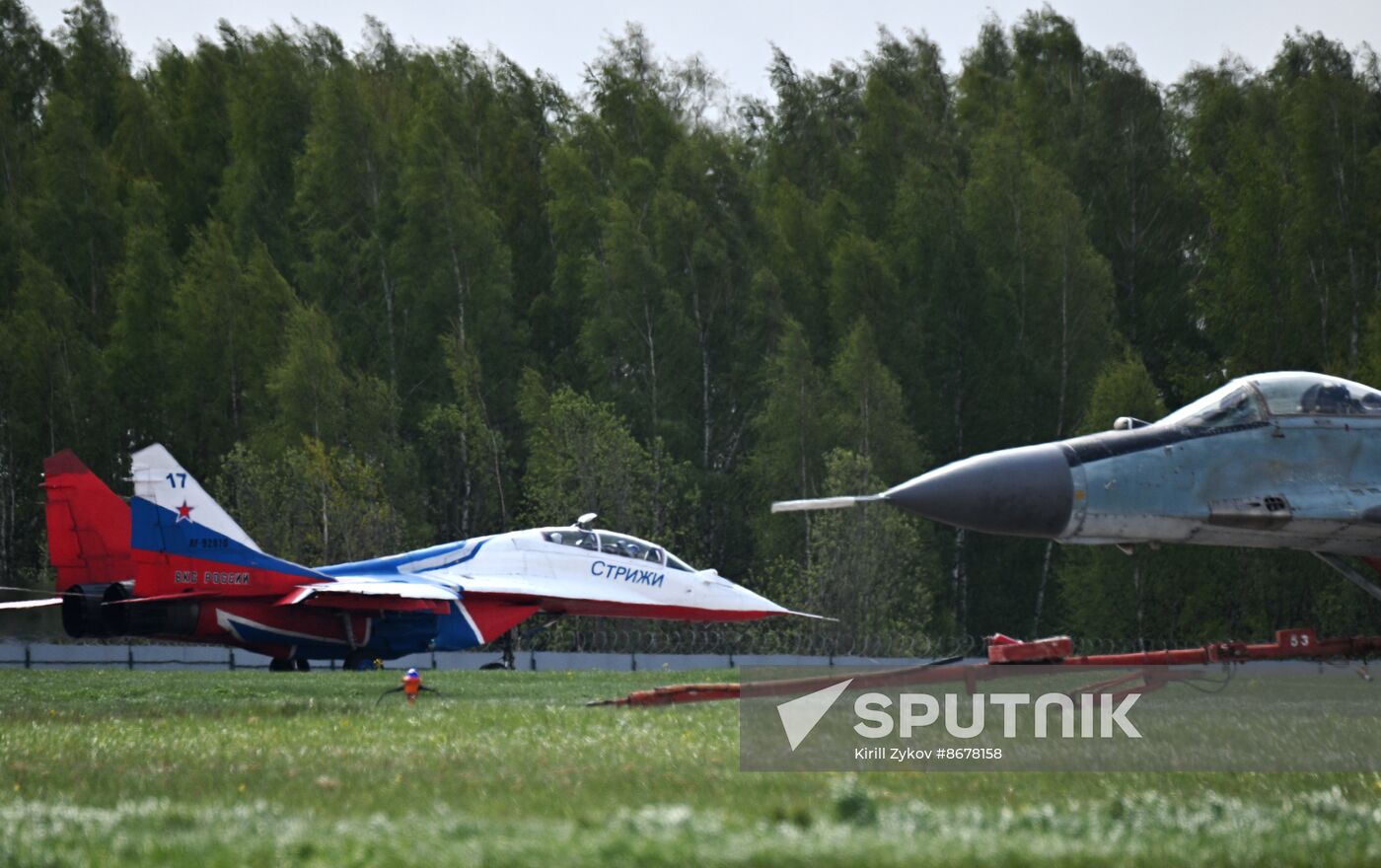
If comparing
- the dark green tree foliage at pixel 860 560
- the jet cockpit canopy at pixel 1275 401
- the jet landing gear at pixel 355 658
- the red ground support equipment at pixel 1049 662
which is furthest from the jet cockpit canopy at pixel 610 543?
the jet cockpit canopy at pixel 1275 401

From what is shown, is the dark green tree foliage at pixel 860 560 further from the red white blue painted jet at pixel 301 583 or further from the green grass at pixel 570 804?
the green grass at pixel 570 804

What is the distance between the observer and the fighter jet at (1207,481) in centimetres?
1073

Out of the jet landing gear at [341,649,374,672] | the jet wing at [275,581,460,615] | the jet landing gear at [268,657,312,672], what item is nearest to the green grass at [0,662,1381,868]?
the jet wing at [275,581,460,615]

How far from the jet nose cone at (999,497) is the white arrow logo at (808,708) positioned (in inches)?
51.9

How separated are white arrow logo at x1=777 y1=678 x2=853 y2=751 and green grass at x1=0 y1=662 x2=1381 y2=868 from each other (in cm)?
43

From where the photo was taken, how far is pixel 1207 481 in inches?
441

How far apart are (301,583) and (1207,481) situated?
15408 mm

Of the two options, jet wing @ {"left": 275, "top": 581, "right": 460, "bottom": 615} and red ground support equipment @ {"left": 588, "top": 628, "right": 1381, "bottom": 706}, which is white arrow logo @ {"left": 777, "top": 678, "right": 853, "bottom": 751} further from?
jet wing @ {"left": 275, "top": 581, "right": 460, "bottom": 615}

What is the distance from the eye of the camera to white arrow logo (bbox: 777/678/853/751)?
10.6 metres

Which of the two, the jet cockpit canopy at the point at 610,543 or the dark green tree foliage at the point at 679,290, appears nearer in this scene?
the jet cockpit canopy at the point at 610,543

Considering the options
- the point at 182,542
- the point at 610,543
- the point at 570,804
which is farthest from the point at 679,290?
the point at 570,804

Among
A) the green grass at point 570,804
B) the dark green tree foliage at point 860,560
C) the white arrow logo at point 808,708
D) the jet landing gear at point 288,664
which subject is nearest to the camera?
the green grass at point 570,804

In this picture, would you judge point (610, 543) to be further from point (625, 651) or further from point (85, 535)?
point (625, 651)

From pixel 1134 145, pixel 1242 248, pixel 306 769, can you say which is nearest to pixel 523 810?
pixel 306 769
